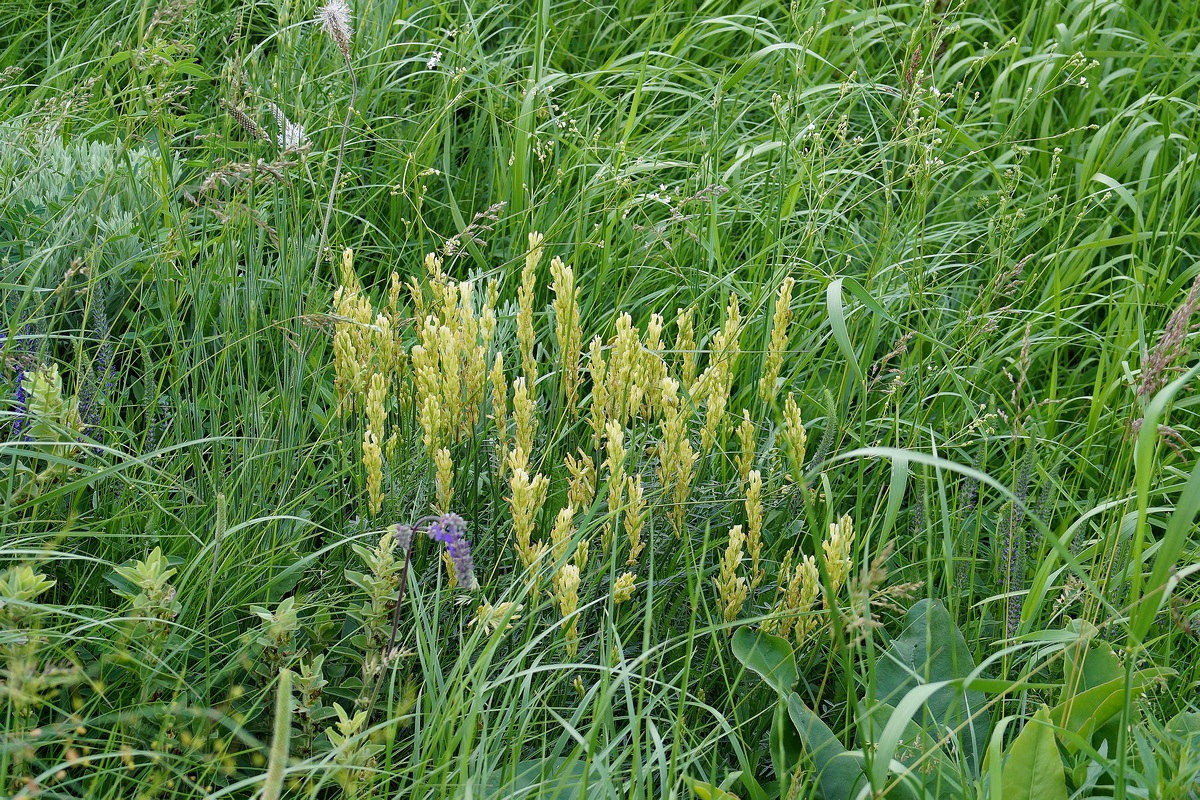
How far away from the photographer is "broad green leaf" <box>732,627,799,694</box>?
1852 millimetres

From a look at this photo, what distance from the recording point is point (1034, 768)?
1648 millimetres

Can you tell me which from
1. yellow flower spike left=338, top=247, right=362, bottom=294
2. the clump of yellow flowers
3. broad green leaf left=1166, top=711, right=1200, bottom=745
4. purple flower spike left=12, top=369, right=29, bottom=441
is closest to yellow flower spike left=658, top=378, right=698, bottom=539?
the clump of yellow flowers

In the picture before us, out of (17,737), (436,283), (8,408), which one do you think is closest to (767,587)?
(436,283)

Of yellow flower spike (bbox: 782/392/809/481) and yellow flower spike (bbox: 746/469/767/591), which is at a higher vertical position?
yellow flower spike (bbox: 782/392/809/481)

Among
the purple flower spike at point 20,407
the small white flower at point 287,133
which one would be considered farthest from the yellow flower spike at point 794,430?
the purple flower spike at point 20,407

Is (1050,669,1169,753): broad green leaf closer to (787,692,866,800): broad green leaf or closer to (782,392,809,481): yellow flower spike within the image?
(787,692,866,800): broad green leaf

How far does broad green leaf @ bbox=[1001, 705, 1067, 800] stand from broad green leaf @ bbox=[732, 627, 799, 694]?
14.5 inches

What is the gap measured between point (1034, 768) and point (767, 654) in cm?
45

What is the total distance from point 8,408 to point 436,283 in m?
0.92

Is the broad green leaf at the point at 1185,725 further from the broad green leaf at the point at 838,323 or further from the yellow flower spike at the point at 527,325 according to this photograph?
the yellow flower spike at the point at 527,325

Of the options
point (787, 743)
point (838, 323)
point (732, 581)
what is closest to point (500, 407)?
point (732, 581)

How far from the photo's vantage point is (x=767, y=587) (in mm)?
2145

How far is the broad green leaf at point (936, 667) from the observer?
192 cm

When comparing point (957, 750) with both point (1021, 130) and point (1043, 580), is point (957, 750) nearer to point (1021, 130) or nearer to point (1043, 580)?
point (1043, 580)
